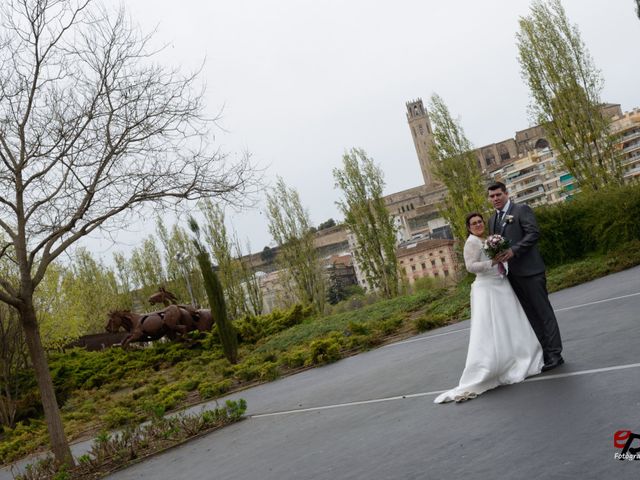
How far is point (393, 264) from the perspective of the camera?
4059cm

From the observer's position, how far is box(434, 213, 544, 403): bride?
7430 mm

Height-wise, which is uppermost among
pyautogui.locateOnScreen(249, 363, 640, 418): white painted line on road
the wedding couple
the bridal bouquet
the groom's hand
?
the bridal bouquet

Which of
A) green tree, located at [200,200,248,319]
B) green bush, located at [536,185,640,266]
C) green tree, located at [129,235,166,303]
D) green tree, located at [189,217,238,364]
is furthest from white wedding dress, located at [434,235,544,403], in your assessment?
green tree, located at [129,235,166,303]

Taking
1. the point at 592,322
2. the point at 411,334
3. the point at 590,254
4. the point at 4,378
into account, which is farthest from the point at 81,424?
the point at 590,254

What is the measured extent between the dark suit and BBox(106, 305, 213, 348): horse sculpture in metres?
22.5

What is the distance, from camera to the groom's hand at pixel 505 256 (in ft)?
25.4

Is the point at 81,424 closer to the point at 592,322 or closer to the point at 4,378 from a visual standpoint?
the point at 4,378

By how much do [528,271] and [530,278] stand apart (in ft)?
0.26

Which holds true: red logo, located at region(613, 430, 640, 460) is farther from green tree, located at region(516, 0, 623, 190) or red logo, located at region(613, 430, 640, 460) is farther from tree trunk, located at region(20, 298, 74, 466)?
green tree, located at region(516, 0, 623, 190)

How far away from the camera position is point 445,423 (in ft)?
21.5

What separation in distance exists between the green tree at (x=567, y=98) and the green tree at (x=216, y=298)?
20626 mm

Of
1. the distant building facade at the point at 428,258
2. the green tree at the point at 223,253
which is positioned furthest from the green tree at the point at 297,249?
the distant building facade at the point at 428,258

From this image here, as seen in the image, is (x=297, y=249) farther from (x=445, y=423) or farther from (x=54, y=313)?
(x=445, y=423)

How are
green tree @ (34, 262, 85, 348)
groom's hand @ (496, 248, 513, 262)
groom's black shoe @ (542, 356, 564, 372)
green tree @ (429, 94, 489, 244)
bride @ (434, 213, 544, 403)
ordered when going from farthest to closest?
green tree @ (429, 94, 489, 244) < green tree @ (34, 262, 85, 348) < groom's hand @ (496, 248, 513, 262) < groom's black shoe @ (542, 356, 564, 372) < bride @ (434, 213, 544, 403)
